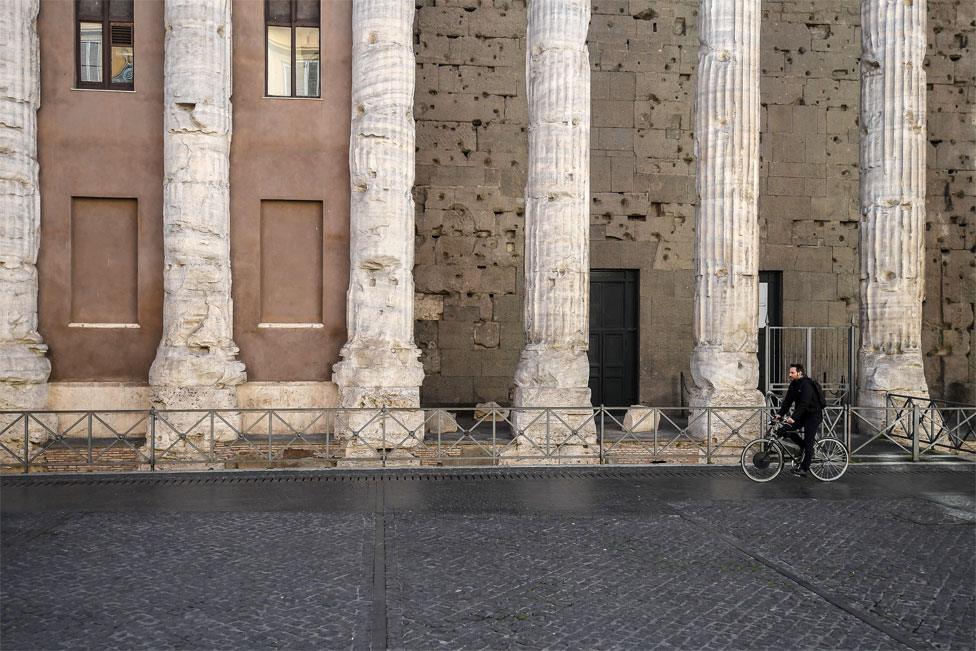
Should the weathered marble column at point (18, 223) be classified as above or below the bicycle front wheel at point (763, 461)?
above

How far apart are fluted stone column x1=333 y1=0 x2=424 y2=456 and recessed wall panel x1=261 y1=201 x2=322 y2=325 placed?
0.94 meters

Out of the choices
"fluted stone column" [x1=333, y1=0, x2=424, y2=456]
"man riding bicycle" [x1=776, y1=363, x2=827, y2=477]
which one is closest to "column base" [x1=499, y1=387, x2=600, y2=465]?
"fluted stone column" [x1=333, y1=0, x2=424, y2=456]

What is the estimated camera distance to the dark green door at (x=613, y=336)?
17.1 m

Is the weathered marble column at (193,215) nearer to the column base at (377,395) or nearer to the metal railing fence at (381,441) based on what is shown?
the metal railing fence at (381,441)

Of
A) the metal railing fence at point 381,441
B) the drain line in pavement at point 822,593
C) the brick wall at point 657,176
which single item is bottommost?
the drain line in pavement at point 822,593

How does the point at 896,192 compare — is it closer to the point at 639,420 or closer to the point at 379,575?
the point at 639,420

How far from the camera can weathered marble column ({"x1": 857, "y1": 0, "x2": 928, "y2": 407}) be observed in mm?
13961

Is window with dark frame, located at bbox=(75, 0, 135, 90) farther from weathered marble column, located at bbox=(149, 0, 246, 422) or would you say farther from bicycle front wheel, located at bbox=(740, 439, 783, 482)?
bicycle front wheel, located at bbox=(740, 439, 783, 482)

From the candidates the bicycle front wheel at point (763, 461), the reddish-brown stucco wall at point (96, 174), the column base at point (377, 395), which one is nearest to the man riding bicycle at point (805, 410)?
the bicycle front wheel at point (763, 461)

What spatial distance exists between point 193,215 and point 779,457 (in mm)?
8115

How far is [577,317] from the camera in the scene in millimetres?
12695

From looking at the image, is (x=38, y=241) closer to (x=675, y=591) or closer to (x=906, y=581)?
(x=675, y=591)

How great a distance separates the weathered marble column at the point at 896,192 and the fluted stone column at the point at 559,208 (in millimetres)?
4897

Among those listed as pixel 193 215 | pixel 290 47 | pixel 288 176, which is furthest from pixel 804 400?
pixel 290 47
